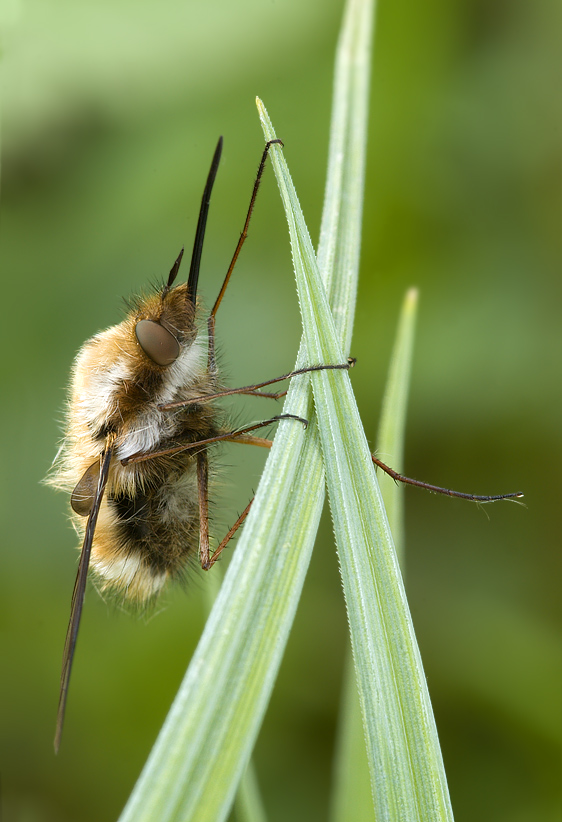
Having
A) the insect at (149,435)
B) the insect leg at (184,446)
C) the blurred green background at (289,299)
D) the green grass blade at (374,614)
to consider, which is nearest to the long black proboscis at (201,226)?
the insect at (149,435)

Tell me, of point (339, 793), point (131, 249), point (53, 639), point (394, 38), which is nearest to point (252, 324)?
point (131, 249)

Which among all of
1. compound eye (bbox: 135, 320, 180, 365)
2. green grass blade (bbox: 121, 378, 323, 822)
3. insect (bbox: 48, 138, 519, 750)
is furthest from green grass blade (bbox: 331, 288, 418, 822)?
compound eye (bbox: 135, 320, 180, 365)

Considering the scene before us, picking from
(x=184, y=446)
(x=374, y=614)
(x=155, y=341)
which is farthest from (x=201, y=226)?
(x=374, y=614)

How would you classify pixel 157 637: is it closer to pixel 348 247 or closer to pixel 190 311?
pixel 190 311

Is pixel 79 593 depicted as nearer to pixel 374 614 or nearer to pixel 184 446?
pixel 184 446

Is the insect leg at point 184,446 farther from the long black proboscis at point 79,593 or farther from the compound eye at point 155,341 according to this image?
the compound eye at point 155,341

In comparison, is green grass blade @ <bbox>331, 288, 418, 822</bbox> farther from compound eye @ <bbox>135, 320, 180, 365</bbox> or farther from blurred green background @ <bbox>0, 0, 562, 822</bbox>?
blurred green background @ <bbox>0, 0, 562, 822</bbox>
